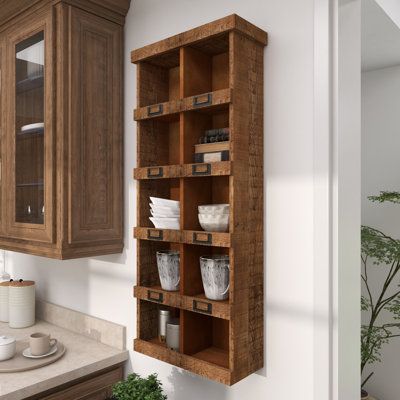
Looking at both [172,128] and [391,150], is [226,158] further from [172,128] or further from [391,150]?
[391,150]

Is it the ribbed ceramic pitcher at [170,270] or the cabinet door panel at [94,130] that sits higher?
the cabinet door panel at [94,130]

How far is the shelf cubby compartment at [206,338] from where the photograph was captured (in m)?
1.27

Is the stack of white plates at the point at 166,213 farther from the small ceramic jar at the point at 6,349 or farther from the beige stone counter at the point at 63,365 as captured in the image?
the small ceramic jar at the point at 6,349

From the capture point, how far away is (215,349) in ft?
4.42

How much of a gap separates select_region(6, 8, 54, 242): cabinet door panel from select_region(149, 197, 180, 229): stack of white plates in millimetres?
436

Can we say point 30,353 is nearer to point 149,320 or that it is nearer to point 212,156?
point 149,320

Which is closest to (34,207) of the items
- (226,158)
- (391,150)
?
(226,158)

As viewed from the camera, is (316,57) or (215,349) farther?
(215,349)

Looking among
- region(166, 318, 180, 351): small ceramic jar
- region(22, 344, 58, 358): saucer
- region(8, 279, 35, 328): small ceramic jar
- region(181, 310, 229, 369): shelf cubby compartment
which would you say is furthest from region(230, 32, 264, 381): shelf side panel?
region(8, 279, 35, 328): small ceramic jar

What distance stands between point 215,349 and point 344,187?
67 centimetres

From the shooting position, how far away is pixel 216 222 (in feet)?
3.93

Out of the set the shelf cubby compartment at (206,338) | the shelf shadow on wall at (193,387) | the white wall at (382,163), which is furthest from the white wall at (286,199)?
the white wall at (382,163)

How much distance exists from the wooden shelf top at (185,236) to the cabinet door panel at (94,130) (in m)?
0.28

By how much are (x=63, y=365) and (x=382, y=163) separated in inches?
78.2
